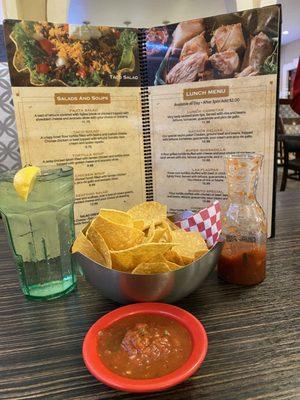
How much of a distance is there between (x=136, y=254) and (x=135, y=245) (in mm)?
61

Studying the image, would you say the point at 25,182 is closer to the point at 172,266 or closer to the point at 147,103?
the point at 172,266

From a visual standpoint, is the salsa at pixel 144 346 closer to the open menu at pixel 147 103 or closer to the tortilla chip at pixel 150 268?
the tortilla chip at pixel 150 268

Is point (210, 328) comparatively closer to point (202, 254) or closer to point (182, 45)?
point (202, 254)

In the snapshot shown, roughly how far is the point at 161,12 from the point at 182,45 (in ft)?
21.4

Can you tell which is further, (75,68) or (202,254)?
(75,68)

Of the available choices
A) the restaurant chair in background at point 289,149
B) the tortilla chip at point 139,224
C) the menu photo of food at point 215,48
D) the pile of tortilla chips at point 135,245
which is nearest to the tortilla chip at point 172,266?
the pile of tortilla chips at point 135,245

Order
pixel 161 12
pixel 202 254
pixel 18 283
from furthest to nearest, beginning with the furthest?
pixel 161 12
pixel 18 283
pixel 202 254

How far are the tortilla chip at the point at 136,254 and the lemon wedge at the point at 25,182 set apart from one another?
185mm

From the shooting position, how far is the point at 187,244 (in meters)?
0.61

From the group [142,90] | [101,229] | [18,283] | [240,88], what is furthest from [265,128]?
[18,283]

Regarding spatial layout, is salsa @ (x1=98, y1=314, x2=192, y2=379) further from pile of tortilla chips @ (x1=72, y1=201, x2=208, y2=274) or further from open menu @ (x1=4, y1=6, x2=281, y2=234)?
open menu @ (x1=4, y1=6, x2=281, y2=234)

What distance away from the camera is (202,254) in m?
0.58

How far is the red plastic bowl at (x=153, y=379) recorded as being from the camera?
0.36 meters

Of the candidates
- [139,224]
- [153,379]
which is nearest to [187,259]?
[139,224]
